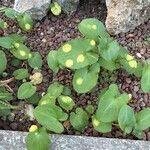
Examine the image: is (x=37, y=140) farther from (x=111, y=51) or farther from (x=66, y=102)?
(x=111, y=51)

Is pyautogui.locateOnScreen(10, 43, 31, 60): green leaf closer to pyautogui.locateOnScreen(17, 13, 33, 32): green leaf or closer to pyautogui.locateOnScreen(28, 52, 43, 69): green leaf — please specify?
pyautogui.locateOnScreen(28, 52, 43, 69): green leaf

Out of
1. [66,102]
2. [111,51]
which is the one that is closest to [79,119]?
[66,102]

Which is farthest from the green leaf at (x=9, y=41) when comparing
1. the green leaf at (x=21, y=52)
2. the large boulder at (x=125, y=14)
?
the large boulder at (x=125, y=14)

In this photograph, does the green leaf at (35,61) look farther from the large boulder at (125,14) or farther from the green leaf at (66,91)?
the large boulder at (125,14)

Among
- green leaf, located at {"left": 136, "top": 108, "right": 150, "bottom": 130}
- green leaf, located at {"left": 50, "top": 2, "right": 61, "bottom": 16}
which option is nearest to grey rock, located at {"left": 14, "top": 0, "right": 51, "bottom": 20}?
green leaf, located at {"left": 50, "top": 2, "right": 61, "bottom": 16}

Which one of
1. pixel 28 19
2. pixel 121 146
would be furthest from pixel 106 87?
pixel 28 19

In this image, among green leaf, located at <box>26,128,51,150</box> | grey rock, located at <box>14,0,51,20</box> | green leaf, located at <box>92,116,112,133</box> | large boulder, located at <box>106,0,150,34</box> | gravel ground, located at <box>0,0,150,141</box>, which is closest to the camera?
green leaf, located at <box>26,128,51,150</box>

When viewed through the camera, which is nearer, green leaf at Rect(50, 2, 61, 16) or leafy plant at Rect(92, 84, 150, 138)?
leafy plant at Rect(92, 84, 150, 138)

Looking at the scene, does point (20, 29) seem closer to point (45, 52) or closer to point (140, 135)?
point (45, 52)
